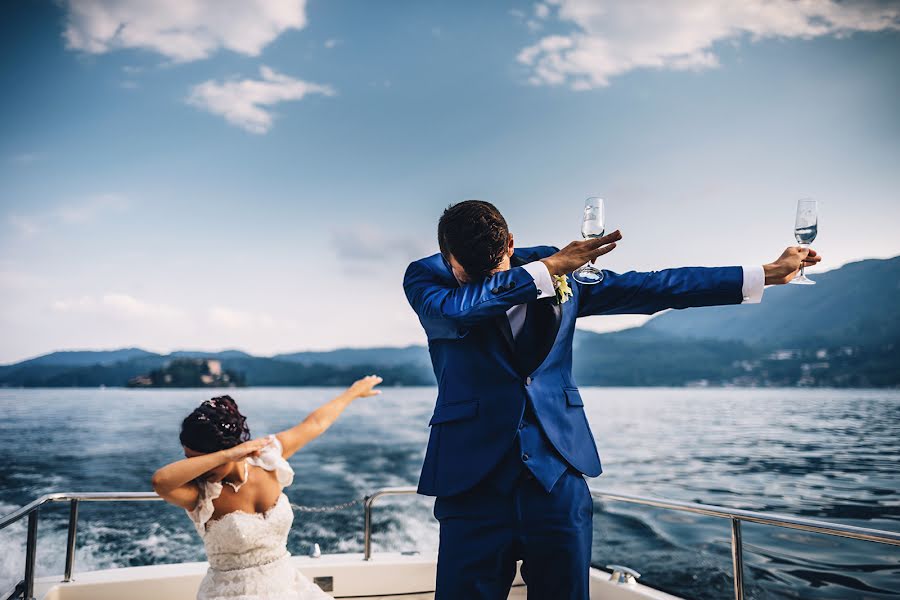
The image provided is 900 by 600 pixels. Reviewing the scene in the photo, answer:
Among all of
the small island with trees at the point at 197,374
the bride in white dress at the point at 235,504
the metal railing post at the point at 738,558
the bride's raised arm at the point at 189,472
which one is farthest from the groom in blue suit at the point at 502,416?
the small island with trees at the point at 197,374

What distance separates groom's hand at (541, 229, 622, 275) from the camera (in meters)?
1.36

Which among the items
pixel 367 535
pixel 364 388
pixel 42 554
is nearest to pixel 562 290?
pixel 364 388

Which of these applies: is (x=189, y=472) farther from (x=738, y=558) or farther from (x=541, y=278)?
(x=738, y=558)

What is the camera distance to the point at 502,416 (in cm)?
143

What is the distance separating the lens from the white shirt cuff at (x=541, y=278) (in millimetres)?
1320

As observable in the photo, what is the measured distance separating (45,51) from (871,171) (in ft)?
123

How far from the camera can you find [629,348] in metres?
60.0

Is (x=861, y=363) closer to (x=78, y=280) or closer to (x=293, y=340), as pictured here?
(x=293, y=340)

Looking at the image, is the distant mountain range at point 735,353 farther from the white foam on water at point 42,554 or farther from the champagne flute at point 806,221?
the champagne flute at point 806,221

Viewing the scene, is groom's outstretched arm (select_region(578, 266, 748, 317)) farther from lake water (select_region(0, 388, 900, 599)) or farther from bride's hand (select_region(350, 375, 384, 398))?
lake water (select_region(0, 388, 900, 599))

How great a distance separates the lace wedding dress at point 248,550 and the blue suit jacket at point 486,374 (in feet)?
2.42

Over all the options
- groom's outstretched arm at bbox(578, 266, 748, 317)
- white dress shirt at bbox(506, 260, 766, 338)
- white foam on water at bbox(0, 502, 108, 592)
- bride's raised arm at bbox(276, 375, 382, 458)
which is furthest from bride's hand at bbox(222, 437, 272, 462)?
white foam on water at bbox(0, 502, 108, 592)

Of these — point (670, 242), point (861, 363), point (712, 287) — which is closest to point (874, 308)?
point (861, 363)

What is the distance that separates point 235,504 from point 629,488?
19727 millimetres
